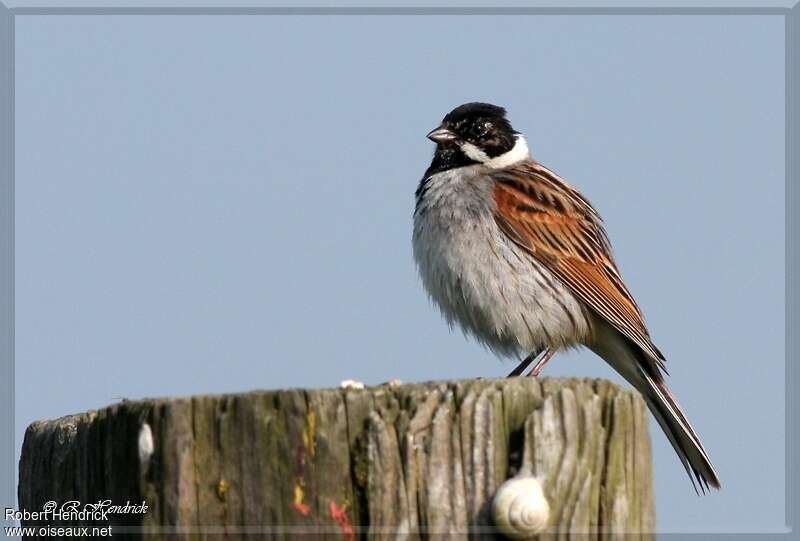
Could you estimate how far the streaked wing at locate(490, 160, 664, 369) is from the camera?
776 cm

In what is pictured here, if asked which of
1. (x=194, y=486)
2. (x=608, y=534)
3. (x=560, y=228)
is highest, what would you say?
(x=560, y=228)

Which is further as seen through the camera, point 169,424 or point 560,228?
point 560,228

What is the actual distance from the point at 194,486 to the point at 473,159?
17.2 ft

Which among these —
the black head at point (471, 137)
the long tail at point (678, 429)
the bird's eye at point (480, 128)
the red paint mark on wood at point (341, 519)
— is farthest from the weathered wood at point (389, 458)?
the bird's eye at point (480, 128)

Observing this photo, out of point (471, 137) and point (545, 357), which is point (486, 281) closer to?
point (545, 357)

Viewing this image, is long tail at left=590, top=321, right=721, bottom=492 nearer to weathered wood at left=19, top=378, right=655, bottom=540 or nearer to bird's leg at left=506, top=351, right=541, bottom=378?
bird's leg at left=506, top=351, right=541, bottom=378

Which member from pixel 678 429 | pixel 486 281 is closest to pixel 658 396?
pixel 678 429

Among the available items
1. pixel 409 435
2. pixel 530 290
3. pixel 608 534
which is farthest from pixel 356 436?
pixel 530 290

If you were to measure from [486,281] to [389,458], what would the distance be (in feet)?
13.1

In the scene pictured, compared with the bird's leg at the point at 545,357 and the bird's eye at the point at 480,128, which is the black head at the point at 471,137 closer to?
the bird's eye at the point at 480,128

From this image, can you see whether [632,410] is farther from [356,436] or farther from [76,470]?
[76,470]

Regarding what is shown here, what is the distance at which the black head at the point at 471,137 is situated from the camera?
27.9ft

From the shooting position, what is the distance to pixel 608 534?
3.57 meters

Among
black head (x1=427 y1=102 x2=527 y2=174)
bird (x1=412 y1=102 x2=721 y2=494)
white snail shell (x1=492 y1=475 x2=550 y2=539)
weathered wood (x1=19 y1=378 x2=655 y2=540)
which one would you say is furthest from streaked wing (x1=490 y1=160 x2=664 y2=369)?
white snail shell (x1=492 y1=475 x2=550 y2=539)
